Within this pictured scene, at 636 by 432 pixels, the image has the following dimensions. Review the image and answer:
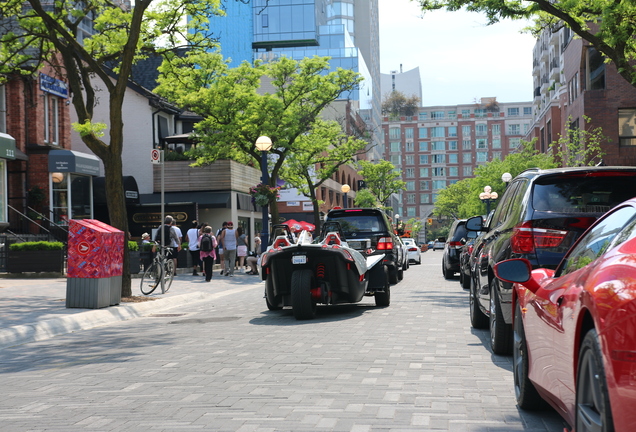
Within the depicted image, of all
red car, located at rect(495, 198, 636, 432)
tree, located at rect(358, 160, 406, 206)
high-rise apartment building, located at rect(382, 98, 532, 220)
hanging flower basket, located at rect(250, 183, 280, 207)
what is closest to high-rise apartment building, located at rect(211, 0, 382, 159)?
tree, located at rect(358, 160, 406, 206)

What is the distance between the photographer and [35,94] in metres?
30.3

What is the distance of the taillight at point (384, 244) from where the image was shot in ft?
63.6

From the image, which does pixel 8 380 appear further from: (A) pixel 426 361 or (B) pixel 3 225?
(B) pixel 3 225

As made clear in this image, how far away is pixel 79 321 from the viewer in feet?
41.0

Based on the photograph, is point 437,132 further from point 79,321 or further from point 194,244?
point 79,321

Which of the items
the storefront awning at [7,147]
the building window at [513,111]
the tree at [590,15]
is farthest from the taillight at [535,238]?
the building window at [513,111]

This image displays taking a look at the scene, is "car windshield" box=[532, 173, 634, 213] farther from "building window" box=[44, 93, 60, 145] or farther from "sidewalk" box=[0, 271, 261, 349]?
"building window" box=[44, 93, 60, 145]

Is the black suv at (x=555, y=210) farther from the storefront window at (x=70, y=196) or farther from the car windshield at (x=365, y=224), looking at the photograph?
the storefront window at (x=70, y=196)

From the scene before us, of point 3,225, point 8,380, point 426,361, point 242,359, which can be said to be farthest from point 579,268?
point 3,225

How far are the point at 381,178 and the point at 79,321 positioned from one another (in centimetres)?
6449

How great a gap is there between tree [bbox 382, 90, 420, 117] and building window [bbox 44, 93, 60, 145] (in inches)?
5100

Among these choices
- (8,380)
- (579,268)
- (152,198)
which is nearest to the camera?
(579,268)

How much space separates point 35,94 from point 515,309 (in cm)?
2772

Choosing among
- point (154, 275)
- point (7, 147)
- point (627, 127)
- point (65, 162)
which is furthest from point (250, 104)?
point (627, 127)
